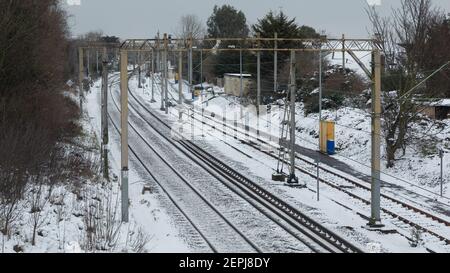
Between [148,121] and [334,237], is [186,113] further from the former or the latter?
[334,237]

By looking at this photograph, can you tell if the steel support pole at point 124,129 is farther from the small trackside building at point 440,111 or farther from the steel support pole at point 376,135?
the small trackside building at point 440,111

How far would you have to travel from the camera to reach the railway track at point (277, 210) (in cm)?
1609

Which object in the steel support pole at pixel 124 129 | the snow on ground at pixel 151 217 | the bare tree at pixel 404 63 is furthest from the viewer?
the bare tree at pixel 404 63

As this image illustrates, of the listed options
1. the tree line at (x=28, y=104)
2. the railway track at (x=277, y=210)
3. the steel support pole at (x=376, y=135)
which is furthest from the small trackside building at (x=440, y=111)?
the tree line at (x=28, y=104)

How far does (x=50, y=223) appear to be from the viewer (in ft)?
48.2

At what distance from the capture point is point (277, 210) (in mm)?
19859

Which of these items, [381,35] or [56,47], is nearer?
[56,47]

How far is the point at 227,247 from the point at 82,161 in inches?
438

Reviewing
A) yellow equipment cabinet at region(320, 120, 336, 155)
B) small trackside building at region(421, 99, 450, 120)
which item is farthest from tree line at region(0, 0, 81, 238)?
small trackside building at region(421, 99, 450, 120)

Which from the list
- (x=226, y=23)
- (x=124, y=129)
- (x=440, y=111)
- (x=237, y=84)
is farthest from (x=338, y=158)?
(x=226, y=23)

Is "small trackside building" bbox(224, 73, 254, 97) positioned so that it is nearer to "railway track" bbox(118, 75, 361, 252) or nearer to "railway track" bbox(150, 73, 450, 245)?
"railway track" bbox(118, 75, 361, 252)

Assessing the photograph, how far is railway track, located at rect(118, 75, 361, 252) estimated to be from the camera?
16094mm
